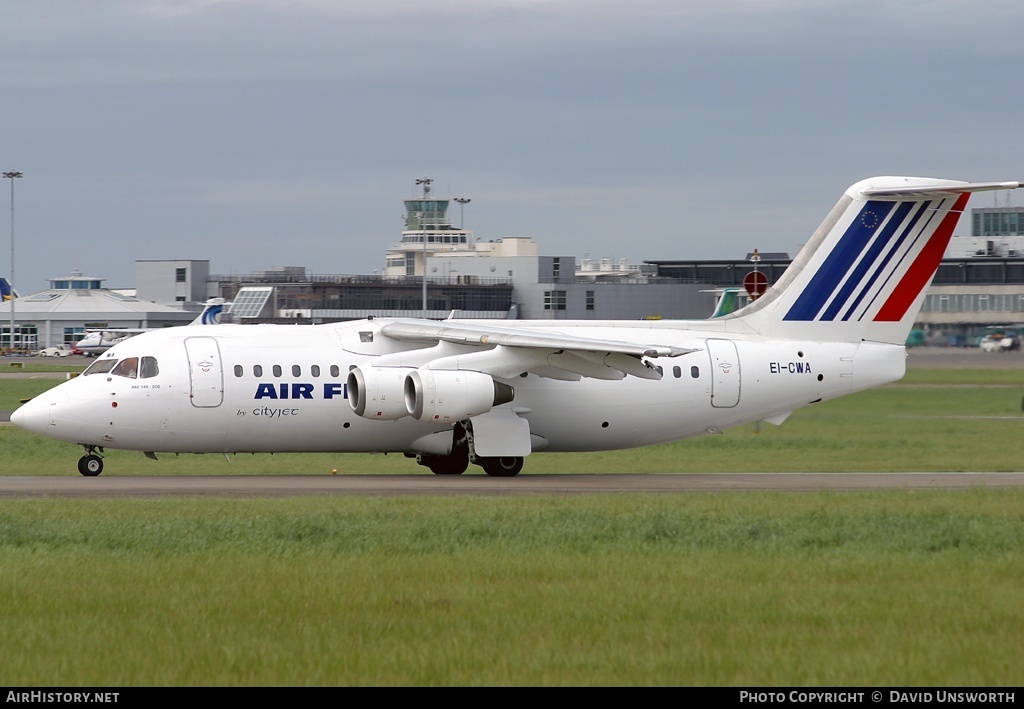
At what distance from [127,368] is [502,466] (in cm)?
733

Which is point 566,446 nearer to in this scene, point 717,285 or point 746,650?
point 746,650

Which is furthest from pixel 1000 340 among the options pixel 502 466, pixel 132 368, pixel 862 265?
pixel 132 368

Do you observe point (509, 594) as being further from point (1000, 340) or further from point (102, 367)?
point (1000, 340)

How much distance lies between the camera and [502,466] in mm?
27188

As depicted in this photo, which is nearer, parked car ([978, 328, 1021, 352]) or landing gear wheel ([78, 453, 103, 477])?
landing gear wheel ([78, 453, 103, 477])

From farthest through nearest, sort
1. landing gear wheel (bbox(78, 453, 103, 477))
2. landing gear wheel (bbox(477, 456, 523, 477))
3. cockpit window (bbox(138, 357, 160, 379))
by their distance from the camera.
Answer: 1. landing gear wheel (bbox(477, 456, 523, 477))
2. landing gear wheel (bbox(78, 453, 103, 477))
3. cockpit window (bbox(138, 357, 160, 379))

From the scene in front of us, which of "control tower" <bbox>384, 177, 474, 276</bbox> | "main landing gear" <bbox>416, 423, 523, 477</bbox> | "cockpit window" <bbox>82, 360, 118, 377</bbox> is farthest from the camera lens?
"control tower" <bbox>384, 177, 474, 276</bbox>

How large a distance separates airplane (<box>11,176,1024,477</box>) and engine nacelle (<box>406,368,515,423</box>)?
3cm

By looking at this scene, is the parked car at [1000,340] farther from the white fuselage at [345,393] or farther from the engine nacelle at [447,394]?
the engine nacelle at [447,394]

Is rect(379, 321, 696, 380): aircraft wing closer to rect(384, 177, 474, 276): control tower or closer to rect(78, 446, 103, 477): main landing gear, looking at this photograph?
rect(78, 446, 103, 477): main landing gear

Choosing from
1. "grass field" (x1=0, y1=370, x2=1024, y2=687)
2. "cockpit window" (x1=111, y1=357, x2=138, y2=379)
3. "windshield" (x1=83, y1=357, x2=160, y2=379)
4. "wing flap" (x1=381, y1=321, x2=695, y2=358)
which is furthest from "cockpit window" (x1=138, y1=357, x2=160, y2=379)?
"grass field" (x1=0, y1=370, x2=1024, y2=687)

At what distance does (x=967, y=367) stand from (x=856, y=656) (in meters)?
38.3

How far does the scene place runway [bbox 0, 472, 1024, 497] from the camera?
893 inches
